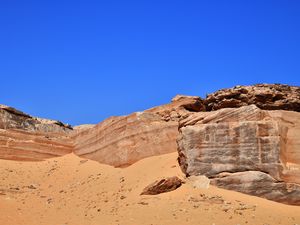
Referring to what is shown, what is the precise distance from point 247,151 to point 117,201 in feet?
13.4

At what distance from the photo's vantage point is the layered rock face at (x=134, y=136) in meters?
16.8

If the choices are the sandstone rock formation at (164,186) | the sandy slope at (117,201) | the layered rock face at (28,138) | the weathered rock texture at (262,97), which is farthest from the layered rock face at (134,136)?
the sandstone rock formation at (164,186)

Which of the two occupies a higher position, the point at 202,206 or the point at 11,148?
the point at 11,148

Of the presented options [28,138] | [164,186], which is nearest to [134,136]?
[164,186]

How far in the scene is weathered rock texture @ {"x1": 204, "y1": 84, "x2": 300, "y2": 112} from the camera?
1714cm

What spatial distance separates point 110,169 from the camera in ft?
56.2

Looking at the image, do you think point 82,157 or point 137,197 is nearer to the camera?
point 137,197

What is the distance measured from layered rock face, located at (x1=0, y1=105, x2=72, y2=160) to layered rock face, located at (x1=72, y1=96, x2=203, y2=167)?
99cm

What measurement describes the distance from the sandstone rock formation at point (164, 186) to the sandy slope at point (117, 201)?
0.69ft

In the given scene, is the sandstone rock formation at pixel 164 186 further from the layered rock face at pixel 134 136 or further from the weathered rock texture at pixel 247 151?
the layered rock face at pixel 134 136

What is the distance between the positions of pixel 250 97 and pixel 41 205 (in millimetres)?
8649

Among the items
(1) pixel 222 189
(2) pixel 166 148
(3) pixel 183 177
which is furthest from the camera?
(2) pixel 166 148

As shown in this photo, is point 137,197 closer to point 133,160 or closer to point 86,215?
point 86,215

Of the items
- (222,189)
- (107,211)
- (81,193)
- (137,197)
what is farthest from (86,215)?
(222,189)
